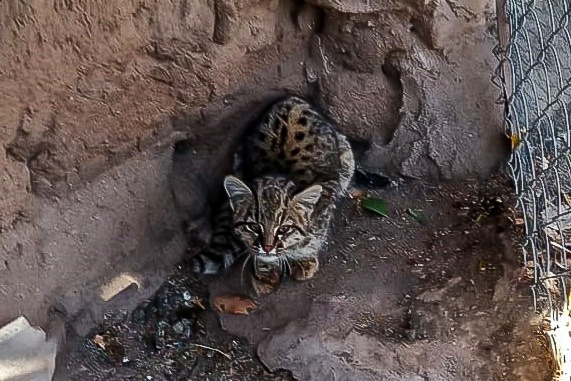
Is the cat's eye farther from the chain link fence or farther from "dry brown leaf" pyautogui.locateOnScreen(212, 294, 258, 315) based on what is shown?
the chain link fence

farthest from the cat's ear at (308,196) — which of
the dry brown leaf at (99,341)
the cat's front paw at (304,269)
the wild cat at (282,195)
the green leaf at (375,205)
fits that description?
the dry brown leaf at (99,341)

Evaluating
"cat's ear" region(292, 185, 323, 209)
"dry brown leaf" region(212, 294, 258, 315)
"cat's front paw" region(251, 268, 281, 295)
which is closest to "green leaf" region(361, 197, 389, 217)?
"cat's ear" region(292, 185, 323, 209)

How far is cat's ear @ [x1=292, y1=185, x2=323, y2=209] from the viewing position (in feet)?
12.8

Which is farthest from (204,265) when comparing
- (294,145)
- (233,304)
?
(294,145)

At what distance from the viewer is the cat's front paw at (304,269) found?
3.93 m

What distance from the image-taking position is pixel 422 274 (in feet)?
12.7

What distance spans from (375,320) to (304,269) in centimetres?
43

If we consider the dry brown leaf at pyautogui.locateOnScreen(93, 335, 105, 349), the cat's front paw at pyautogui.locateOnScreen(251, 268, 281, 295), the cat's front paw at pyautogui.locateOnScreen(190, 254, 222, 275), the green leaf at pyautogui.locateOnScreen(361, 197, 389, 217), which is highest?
the green leaf at pyautogui.locateOnScreen(361, 197, 389, 217)

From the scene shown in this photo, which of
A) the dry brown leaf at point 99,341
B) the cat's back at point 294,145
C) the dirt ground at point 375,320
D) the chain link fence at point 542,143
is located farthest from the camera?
the cat's back at point 294,145

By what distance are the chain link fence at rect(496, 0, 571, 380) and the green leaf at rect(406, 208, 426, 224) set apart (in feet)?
1.53

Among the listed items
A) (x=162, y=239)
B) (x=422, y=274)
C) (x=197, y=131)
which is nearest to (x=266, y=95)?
(x=197, y=131)

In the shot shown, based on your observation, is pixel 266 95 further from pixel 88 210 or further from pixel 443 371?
pixel 443 371

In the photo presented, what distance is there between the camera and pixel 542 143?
146 inches

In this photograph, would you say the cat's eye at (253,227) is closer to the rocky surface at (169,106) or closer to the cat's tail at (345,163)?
the rocky surface at (169,106)
